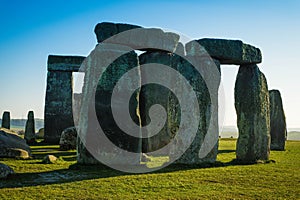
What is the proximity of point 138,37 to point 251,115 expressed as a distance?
399 cm

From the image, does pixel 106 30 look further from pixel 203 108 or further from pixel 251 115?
pixel 251 115

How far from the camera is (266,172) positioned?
8.28 meters

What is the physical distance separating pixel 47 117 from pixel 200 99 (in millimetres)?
9851

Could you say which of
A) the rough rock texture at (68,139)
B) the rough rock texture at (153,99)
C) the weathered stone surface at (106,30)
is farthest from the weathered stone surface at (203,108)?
the rough rock texture at (68,139)

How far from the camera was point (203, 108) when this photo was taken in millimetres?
9273

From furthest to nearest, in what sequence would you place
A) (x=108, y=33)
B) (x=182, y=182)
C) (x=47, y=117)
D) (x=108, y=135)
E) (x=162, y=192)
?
1. (x=47, y=117)
2. (x=108, y=33)
3. (x=108, y=135)
4. (x=182, y=182)
5. (x=162, y=192)

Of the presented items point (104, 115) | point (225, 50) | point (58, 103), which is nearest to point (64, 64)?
point (58, 103)

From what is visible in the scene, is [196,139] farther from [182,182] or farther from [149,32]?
[149,32]

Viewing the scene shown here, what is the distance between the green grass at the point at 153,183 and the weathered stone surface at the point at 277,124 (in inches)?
235

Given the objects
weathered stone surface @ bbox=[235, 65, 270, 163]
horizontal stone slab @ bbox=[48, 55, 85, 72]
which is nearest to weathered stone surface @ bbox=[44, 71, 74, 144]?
horizontal stone slab @ bbox=[48, 55, 85, 72]

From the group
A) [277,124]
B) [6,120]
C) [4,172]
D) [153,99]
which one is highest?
[153,99]

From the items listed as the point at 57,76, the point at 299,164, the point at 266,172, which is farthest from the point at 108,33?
the point at 57,76

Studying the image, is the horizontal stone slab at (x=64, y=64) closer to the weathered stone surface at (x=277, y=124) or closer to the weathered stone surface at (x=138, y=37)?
the weathered stone surface at (x=138, y=37)

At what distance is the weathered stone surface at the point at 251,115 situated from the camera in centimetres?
988
